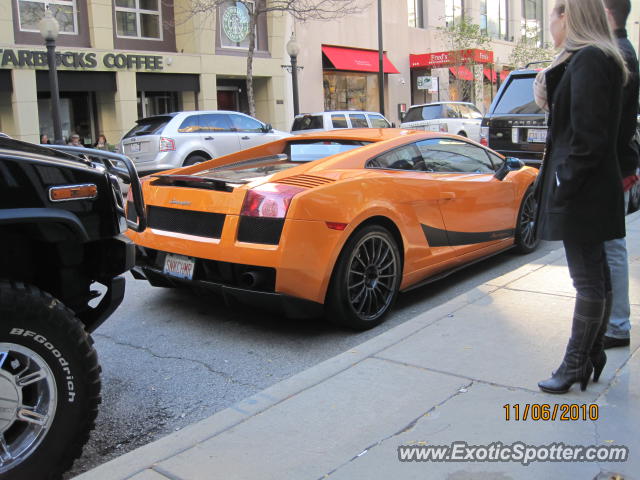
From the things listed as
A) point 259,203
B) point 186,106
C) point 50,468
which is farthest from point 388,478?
point 186,106

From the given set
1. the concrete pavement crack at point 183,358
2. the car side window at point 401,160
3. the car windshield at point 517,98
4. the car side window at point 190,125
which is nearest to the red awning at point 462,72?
the car side window at point 190,125

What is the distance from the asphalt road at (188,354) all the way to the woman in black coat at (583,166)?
176 centimetres

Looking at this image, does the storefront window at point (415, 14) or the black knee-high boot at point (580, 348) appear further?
the storefront window at point (415, 14)

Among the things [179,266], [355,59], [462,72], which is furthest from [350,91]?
[179,266]

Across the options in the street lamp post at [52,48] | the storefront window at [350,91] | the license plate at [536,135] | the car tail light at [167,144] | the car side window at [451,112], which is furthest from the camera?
the storefront window at [350,91]

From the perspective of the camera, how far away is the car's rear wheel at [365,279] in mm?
4578

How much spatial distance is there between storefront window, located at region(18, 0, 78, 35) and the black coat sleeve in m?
19.4

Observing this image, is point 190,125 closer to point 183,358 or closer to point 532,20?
point 183,358

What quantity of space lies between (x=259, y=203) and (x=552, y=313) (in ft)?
7.18

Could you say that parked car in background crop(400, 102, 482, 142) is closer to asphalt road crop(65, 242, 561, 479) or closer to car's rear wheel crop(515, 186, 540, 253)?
car's rear wheel crop(515, 186, 540, 253)

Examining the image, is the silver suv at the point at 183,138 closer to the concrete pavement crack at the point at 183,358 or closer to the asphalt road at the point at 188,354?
the asphalt road at the point at 188,354

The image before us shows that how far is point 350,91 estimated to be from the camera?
2969 centimetres

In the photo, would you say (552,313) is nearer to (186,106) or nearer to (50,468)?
(50,468)

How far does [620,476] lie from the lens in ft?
8.33
